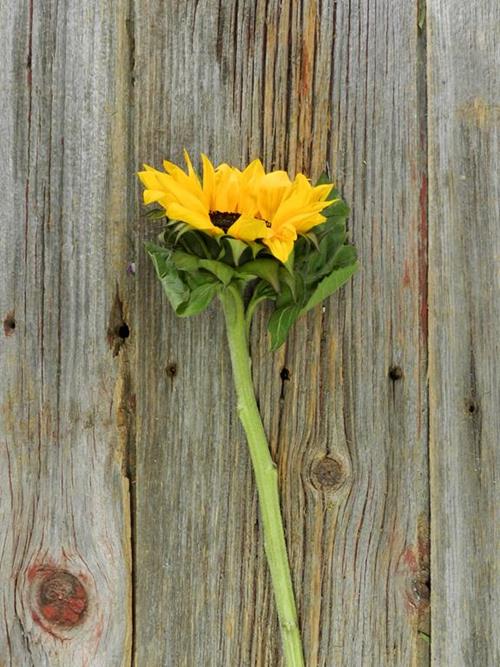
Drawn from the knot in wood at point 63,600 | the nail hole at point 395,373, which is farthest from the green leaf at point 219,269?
the knot in wood at point 63,600

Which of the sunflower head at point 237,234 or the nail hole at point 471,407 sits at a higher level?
the sunflower head at point 237,234

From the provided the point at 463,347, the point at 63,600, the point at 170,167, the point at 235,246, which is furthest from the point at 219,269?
the point at 63,600

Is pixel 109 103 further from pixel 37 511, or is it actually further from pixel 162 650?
pixel 162 650

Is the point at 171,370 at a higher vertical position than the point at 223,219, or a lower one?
lower

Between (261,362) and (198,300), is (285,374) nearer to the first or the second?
(261,362)

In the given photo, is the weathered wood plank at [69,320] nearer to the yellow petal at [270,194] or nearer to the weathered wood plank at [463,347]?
the yellow petal at [270,194]

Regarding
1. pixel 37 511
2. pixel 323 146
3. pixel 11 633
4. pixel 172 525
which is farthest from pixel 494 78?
pixel 11 633

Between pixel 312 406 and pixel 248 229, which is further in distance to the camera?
pixel 312 406
